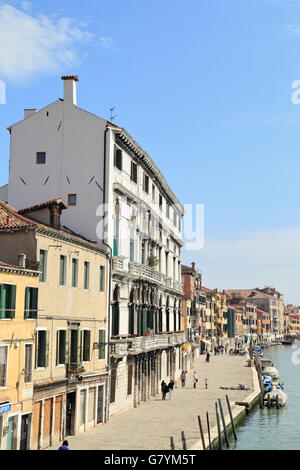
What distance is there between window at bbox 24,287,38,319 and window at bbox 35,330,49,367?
3.74ft

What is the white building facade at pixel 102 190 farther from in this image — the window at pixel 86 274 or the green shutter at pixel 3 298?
the green shutter at pixel 3 298

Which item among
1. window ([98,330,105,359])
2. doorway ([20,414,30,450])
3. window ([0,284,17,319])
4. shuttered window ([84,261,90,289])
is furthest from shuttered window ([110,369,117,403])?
window ([0,284,17,319])

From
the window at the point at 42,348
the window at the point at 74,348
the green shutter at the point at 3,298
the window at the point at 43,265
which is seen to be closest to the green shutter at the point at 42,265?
the window at the point at 43,265

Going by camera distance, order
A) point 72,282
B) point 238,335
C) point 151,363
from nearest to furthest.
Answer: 1. point 72,282
2. point 151,363
3. point 238,335

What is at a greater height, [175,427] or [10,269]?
[10,269]

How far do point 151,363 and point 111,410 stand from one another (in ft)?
32.9

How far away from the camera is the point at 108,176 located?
3231cm

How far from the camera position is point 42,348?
23.7 m

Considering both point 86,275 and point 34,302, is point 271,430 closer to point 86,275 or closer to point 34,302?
point 86,275

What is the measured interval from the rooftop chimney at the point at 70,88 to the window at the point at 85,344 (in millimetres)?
13519

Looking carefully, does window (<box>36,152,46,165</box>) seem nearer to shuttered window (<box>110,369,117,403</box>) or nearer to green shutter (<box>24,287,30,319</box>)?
shuttered window (<box>110,369,117,403</box>)

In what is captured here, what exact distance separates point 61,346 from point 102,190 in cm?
999
